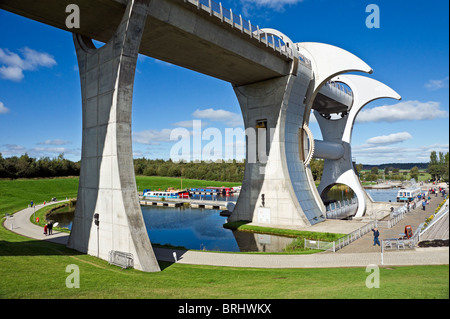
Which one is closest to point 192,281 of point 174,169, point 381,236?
point 381,236

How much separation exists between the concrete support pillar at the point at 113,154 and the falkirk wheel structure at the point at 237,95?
0.05 metres

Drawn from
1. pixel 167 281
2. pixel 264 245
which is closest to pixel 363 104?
pixel 264 245

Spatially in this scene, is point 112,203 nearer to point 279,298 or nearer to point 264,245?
point 279,298

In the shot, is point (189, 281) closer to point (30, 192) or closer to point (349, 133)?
point (349, 133)

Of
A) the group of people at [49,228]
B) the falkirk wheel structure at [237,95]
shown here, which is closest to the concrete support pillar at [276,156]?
the falkirk wheel structure at [237,95]

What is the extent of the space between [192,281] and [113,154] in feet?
Answer: 25.1

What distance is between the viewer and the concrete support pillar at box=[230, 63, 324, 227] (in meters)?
31.0

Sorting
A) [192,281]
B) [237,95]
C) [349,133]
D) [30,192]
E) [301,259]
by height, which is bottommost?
[301,259]

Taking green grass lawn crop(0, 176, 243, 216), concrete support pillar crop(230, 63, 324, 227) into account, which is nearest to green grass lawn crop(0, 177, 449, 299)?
concrete support pillar crop(230, 63, 324, 227)

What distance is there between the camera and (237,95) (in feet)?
115

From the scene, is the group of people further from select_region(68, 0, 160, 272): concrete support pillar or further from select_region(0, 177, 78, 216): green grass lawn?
select_region(0, 177, 78, 216): green grass lawn

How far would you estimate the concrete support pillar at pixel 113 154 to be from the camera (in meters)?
15.8

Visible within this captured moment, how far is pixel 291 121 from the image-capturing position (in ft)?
108

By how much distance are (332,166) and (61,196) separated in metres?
56.0
